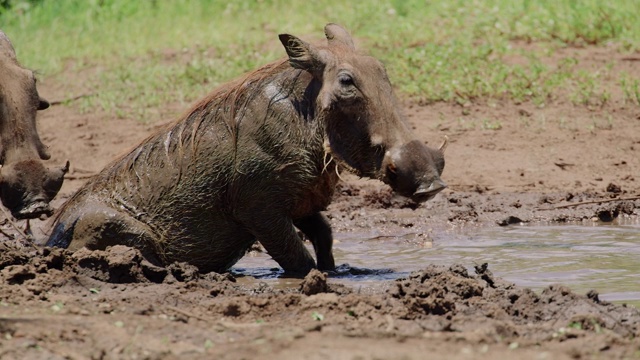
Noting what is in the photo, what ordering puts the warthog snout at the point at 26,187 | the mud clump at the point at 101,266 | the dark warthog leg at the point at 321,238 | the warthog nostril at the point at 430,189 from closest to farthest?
1. the warthog snout at the point at 26,187
2. the mud clump at the point at 101,266
3. the warthog nostril at the point at 430,189
4. the dark warthog leg at the point at 321,238

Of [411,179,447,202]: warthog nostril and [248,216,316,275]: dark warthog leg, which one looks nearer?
[411,179,447,202]: warthog nostril

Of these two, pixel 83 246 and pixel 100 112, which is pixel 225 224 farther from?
pixel 100 112

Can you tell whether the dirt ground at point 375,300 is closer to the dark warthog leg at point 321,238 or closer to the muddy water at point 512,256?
the muddy water at point 512,256

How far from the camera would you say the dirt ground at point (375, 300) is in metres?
4.35

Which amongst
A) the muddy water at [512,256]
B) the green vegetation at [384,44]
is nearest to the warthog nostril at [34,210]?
the muddy water at [512,256]

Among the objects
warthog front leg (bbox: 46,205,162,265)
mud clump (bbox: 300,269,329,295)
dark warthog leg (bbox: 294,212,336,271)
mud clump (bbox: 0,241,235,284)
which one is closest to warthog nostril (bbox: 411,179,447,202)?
mud clump (bbox: 300,269,329,295)

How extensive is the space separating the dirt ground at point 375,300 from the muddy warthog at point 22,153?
372 mm

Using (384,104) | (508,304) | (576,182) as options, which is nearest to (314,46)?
(384,104)

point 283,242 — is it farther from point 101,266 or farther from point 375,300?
point 375,300

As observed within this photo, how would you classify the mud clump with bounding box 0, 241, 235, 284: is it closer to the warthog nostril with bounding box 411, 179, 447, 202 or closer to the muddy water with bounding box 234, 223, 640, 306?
the muddy water with bounding box 234, 223, 640, 306

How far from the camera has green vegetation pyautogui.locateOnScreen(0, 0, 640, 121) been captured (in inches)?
421

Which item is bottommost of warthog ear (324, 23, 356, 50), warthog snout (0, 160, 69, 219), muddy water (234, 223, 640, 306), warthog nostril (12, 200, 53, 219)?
muddy water (234, 223, 640, 306)

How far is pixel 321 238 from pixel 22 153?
6.48 ft

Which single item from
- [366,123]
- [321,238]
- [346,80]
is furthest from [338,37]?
[321,238]
